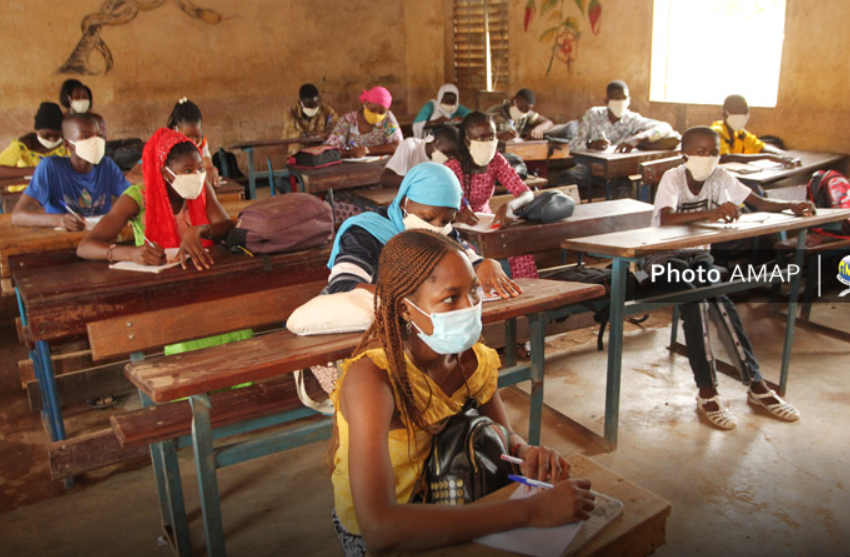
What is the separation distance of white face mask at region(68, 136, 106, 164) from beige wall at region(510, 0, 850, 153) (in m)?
6.02

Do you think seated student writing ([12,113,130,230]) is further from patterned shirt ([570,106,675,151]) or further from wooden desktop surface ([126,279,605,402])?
patterned shirt ([570,106,675,151])

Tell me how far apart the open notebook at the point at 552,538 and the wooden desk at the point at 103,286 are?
2226mm

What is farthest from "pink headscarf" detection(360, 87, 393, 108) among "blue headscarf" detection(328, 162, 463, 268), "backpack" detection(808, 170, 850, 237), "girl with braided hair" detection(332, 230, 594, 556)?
"girl with braided hair" detection(332, 230, 594, 556)

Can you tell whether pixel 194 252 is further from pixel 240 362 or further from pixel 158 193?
pixel 240 362

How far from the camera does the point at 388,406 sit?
156 cm

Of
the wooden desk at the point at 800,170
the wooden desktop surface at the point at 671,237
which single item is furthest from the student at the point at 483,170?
the wooden desk at the point at 800,170

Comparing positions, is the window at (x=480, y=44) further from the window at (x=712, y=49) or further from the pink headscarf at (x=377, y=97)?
the pink headscarf at (x=377, y=97)

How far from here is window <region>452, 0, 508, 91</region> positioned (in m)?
11.0

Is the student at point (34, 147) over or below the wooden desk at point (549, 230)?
over

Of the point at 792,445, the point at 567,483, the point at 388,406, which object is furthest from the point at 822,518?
the point at 388,406

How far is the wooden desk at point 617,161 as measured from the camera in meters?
6.75

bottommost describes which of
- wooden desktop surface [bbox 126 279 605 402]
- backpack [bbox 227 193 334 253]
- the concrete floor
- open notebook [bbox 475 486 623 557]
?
the concrete floor

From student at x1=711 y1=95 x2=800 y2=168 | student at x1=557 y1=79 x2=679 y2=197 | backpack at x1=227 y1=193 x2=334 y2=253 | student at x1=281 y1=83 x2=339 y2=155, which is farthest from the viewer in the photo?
student at x1=281 y1=83 x2=339 y2=155

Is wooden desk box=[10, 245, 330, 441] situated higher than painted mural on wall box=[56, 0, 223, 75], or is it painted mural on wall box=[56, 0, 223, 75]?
painted mural on wall box=[56, 0, 223, 75]
